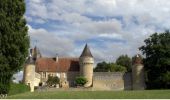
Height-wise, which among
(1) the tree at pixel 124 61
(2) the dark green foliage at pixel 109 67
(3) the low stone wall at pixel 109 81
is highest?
(1) the tree at pixel 124 61

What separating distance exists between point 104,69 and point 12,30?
7659 cm

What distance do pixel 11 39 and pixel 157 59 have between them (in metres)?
49.8

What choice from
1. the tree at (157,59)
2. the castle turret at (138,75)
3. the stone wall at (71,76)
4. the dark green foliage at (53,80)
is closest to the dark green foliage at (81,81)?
the dark green foliage at (53,80)

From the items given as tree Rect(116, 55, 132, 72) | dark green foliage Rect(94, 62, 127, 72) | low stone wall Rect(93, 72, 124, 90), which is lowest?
low stone wall Rect(93, 72, 124, 90)

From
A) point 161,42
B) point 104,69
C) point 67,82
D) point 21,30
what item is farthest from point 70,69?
point 21,30

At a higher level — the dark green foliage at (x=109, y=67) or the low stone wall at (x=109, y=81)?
the dark green foliage at (x=109, y=67)

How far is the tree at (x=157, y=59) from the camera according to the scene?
244 feet

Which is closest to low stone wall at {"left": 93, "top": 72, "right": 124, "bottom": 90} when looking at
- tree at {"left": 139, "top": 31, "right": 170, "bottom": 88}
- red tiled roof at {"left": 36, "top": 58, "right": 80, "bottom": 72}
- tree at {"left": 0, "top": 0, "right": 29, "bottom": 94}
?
tree at {"left": 139, "top": 31, "right": 170, "bottom": 88}

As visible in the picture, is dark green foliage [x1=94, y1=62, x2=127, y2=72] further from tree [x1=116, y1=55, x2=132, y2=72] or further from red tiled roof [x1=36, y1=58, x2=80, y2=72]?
red tiled roof [x1=36, y1=58, x2=80, y2=72]

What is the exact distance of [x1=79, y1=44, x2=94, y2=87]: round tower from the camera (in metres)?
90.8

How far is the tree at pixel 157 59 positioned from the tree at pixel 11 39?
45.4m

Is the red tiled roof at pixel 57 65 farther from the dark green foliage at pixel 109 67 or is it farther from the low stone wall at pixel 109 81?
the low stone wall at pixel 109 81

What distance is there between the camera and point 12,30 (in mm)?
30656

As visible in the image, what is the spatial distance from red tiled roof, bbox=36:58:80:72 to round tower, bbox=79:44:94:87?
11.0 feet
